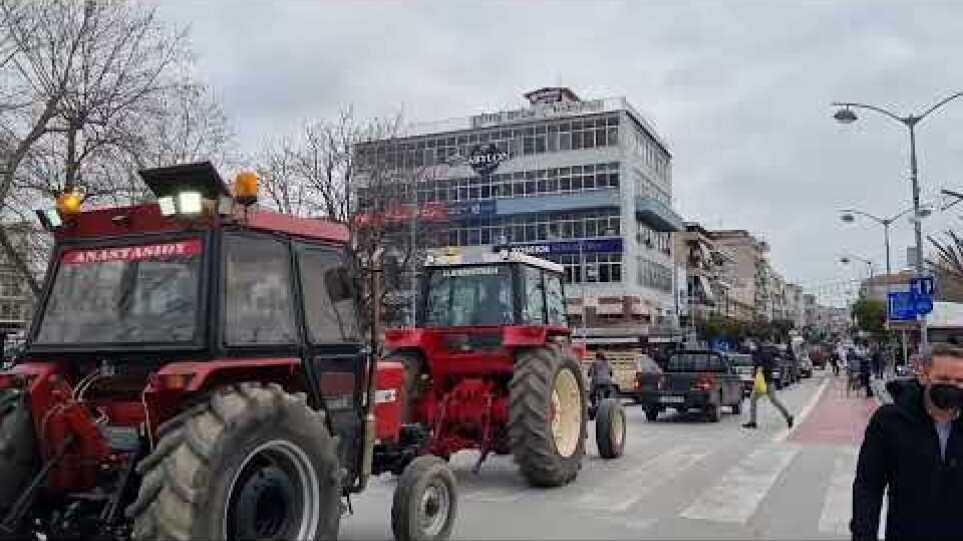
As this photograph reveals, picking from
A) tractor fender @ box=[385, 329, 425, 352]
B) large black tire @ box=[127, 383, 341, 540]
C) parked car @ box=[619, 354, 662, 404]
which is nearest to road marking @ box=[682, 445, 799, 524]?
tractor fender @ box=[385, 329, 425, 352]

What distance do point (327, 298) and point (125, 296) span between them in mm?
1366

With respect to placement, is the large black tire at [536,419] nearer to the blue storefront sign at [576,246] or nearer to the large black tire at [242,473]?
the large black tire at [242,473]

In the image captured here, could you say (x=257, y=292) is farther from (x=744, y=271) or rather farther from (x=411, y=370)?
(x=744, y=271)

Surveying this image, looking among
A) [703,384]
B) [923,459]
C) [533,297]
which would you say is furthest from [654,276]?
[923,459]

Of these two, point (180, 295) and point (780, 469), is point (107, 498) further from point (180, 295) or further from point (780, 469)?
point (780, 469)

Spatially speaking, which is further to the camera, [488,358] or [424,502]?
[488,358]

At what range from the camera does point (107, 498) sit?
573 cm

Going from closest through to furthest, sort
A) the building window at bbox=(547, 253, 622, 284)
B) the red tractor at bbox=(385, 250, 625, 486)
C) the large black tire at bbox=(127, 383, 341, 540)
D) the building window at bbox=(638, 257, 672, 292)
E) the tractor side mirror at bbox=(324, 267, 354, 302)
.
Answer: the large black tire at bbox=(127, 383, 341, 540) → the tractor side mirror at bbox=(324, 267, 354, 302) → the red tractor at bbox=(385, 250, 625, 486) → the building window at bbox=(547, 253, 622, 284) → the building window at bbox=(638, 257, 672, 292)

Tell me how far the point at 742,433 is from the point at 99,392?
14.9 m

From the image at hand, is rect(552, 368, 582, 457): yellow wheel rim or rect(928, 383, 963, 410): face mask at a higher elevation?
rect(928, 383, 963, 410): face mask

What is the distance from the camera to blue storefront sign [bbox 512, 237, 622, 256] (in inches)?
2734

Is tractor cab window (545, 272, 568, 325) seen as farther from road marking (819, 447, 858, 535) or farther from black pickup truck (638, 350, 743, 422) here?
black pickup truck (638, 350, 743, 422)

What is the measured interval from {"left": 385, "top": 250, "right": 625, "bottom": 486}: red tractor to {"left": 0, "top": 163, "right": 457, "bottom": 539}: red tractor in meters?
5.03

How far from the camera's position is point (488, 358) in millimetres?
12125
